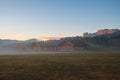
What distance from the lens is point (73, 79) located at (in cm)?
1683

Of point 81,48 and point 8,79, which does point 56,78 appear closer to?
point 8,79

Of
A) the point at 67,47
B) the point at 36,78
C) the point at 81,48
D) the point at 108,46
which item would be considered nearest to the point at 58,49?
the point at 67,47

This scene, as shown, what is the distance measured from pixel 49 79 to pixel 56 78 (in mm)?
644

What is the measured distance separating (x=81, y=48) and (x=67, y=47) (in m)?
→ 7.30

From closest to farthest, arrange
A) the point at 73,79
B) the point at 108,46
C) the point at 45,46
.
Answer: the point at 73,79 → the point at 45,46 → the point at 108,46

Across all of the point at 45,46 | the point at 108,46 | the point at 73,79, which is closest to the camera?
the point at 73,79

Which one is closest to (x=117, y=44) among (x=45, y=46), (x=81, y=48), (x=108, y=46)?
(x=108, y=46)

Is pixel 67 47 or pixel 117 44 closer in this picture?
pixel 67 47

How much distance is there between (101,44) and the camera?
449 ft

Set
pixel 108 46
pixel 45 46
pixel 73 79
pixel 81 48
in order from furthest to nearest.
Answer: pixel 108 46 → pixel 45 46 → pixel 81 48 → pixel 73 79

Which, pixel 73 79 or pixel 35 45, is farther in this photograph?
pixel 35 45

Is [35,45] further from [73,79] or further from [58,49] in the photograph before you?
[73,79]

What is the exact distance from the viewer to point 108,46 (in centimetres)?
13162

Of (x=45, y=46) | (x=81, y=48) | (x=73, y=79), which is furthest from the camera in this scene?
(x=45, y=46)
